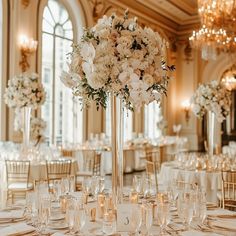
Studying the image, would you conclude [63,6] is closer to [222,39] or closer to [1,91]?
[1,91]

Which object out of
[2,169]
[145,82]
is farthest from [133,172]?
[145,82]

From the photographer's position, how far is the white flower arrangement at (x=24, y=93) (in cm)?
688

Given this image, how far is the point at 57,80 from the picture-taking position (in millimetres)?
10828

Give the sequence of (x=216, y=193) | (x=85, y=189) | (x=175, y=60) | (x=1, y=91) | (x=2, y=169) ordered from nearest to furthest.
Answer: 1. (x=85, y=189)
2. (x=216, y=193)
3. (x=2, y=169)
4. (x=1, y=91)
5. (x=175, y=60)

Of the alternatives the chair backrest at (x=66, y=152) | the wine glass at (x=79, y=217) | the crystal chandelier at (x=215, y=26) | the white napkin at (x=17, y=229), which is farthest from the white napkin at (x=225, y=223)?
the chair backrest at (x=66, y=152)

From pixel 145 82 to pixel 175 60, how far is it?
1374 centimetres

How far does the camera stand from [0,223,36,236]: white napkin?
2197 millimetres

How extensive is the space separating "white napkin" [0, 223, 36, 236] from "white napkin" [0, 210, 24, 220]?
0.67 ft

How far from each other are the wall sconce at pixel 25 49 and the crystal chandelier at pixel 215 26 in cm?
390

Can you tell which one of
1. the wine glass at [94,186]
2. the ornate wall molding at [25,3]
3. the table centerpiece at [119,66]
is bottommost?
the wine glass at [94,186]

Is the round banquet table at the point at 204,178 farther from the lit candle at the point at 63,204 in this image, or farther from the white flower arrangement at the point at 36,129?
the white flower arrangement at the point at 36,129

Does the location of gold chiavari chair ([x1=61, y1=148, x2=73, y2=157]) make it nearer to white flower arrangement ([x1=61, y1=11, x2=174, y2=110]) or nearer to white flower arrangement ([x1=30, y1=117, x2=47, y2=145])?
white flower arrangement ([x1=30, y1=117, x2=47, y2=145])

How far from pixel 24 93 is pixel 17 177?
1.70 meters

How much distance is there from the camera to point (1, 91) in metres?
8.37
